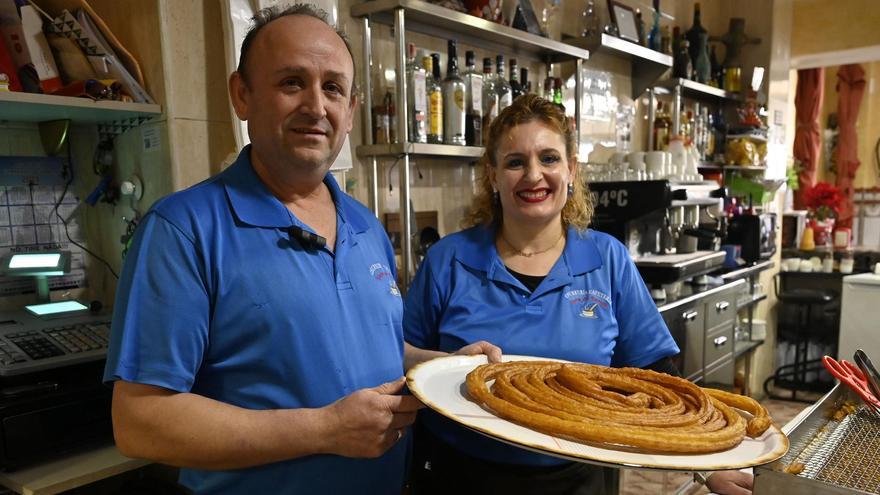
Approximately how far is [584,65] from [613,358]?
2.51 m

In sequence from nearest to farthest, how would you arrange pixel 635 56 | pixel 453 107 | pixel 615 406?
pixel 615 406
pixel 453 107
pixel 635 56

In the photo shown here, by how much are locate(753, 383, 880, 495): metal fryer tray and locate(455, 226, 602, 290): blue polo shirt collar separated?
0.65 meters

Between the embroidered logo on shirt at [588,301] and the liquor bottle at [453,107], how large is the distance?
1.18 metres

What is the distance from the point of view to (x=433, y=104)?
254cm

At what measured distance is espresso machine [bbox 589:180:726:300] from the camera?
2.97m

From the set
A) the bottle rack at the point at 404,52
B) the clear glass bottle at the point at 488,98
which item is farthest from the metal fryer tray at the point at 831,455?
the clear glass bottle at the point at 488,98

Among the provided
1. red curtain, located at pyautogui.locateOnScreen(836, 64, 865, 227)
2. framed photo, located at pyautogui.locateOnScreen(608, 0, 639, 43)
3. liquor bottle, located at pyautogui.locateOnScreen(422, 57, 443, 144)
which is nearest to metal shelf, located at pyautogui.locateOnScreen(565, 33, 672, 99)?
framed photo, located at pyautogui.locateOnScreen(608, 0, 639, 43)

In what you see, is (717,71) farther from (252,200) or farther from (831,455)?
→ (252,200)

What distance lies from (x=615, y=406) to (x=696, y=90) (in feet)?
13.9

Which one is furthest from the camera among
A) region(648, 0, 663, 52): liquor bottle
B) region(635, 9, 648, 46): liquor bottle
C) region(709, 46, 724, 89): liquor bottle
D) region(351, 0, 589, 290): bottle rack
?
region(709, 46, 724, 89): liquor bottle

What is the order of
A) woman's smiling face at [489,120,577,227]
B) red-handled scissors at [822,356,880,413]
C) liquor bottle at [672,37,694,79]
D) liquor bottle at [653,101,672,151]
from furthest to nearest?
1. liquor bottle at [672,37,694,79]
2. liquor bottle at [653,101,672,151]
3. woman's smiling face at [489,120,577,227]
4. red-handled scissors at [822,356,880,413]

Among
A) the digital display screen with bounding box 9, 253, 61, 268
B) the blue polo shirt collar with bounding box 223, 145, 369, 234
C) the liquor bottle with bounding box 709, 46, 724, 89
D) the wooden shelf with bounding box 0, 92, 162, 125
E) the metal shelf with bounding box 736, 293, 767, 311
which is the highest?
the liquor bottle with bounding box 709, 46, 724, 89

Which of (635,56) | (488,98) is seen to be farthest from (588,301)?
(635,56)

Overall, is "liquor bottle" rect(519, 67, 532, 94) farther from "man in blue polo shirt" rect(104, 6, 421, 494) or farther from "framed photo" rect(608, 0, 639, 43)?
"man in blue polo shirt" rect(104, 6, 421, 494)
